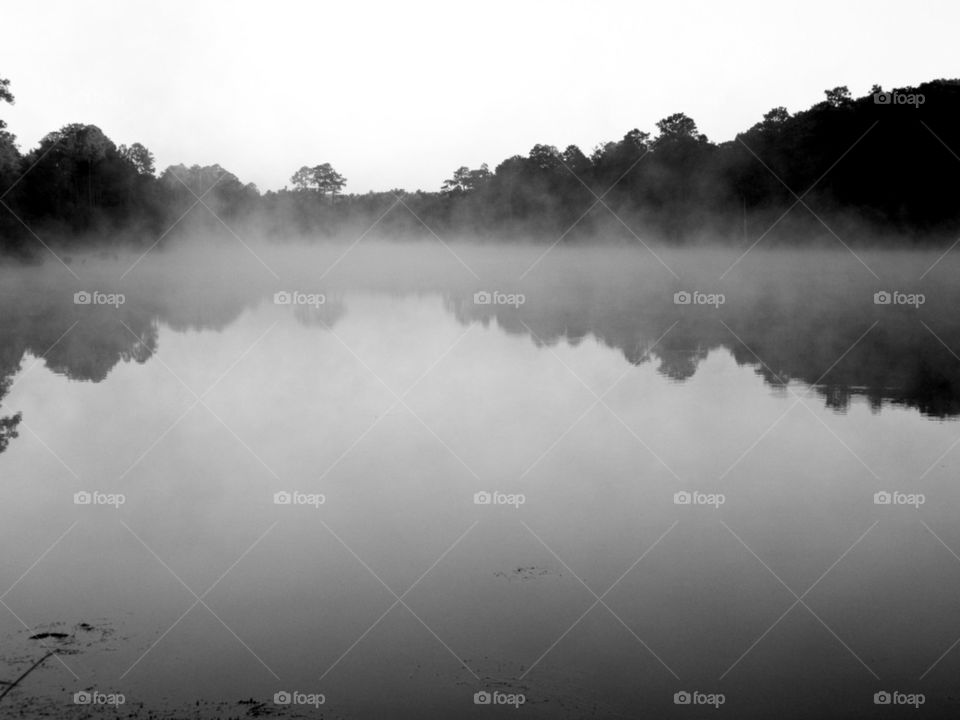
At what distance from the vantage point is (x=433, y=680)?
24.3 ft

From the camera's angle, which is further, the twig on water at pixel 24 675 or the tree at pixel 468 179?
the tree at pixel 468 179

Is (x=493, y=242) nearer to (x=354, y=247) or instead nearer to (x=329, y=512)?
(x=354, y=247)

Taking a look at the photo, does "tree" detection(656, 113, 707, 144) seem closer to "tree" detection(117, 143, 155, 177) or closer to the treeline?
the treeline

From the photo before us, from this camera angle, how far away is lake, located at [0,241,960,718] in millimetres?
7484

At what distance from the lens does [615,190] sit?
81.8 m

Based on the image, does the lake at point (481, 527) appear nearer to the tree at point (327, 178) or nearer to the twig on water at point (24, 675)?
the twig on water at point (24, 675)

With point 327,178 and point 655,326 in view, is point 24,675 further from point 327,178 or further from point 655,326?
point 327,178

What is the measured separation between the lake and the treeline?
40.2m

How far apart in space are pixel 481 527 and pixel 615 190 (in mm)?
73757

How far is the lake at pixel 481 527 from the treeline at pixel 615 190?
132 feet

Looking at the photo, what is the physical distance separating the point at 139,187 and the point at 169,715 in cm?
7004

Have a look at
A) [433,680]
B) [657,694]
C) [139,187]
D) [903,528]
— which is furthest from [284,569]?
[139,187]

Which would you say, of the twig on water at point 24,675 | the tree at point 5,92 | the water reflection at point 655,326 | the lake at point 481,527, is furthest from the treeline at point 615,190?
the twig on water at point 24,675

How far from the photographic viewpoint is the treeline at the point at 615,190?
6325cm
